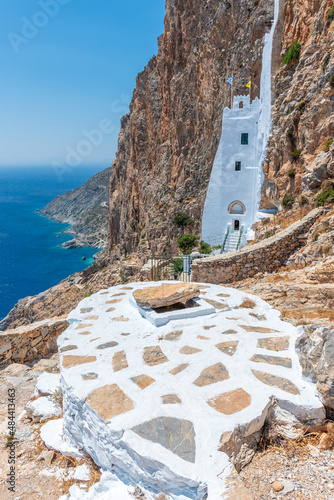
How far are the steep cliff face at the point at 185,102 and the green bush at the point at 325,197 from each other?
13956 millimetres

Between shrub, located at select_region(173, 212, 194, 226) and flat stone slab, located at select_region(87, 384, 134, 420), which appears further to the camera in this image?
shrub, located at select_region(173, 212, 194, 226)

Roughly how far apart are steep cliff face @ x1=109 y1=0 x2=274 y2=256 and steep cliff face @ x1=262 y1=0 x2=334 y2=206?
5765 millimetres

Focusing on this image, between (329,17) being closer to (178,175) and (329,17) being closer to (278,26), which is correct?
(278,26)

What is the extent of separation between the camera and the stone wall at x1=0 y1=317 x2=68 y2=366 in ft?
22.8

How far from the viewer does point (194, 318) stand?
483 cm

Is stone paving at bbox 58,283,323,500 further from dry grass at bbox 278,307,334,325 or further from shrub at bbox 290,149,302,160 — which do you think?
shrub at bbox 290,149,302,160

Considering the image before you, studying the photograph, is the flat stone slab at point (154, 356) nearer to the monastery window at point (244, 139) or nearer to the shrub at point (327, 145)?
the shrub at point (327, 145)

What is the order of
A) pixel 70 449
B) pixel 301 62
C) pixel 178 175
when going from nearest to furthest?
pixel 70 449
pixel 301 62
pixel 178 175

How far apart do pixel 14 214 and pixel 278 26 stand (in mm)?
129333

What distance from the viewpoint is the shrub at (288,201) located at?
1266 centimetres

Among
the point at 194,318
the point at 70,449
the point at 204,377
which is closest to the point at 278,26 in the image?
the point at 194,318

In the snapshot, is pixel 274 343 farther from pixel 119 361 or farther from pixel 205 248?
pixel 205 248

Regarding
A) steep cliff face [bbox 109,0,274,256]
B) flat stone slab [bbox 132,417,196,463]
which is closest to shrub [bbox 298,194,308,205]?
flat stone slab [bbox 132,417,196,463]

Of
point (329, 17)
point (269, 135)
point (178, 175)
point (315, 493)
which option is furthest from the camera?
point (178, 175)
